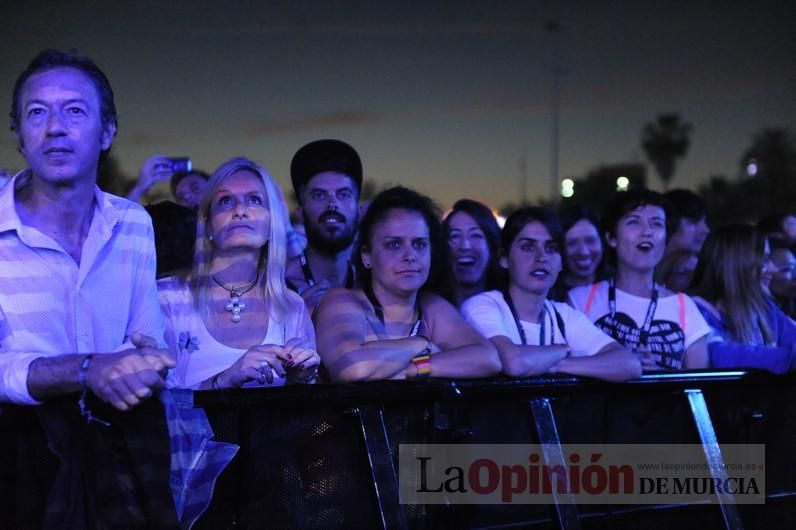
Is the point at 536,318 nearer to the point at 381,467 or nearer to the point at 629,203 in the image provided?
the point at 629,203

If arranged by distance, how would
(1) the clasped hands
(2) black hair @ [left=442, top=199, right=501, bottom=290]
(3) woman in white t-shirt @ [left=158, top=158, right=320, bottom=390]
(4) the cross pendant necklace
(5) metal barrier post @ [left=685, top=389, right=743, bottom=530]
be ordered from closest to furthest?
1. (1) the clasped hands
2. (3) woman in white t-shirt @ [left=158, top=158, right=320, bottom=390]
3. (4) the cross pendant necklace
4. (5) metal barrier post @ [left=685, top=389, right=743, bottom=530]
5. (2) black hair @ [left=442, top=199, right=501, bottom=290]

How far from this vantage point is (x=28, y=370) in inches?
111

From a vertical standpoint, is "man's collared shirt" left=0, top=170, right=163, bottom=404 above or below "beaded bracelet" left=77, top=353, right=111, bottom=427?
above

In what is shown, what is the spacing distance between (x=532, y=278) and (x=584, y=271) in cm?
123

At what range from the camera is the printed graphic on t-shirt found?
5.21 m

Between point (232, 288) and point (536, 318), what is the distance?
156cm

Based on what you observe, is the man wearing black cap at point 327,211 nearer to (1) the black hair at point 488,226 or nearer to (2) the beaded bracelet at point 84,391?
(1) the black hair at point 488,226

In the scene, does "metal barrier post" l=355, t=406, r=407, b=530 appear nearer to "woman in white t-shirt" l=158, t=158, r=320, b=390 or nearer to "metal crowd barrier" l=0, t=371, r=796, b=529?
"metal crowd barrier" l=0, t=371, r=796, b=529

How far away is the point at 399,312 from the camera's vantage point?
14.8 feet

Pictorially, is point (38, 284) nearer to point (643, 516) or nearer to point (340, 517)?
point (340, 517)

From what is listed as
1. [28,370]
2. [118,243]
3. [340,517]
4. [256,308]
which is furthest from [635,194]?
[28,370]

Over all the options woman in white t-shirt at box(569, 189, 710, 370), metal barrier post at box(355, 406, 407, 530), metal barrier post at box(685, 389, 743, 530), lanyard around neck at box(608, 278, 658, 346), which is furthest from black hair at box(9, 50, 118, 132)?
lanyard around neck at box(608, 278, 658, 346)

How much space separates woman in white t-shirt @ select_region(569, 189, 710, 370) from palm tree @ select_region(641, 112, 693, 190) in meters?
41.1

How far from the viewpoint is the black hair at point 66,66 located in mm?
3256
